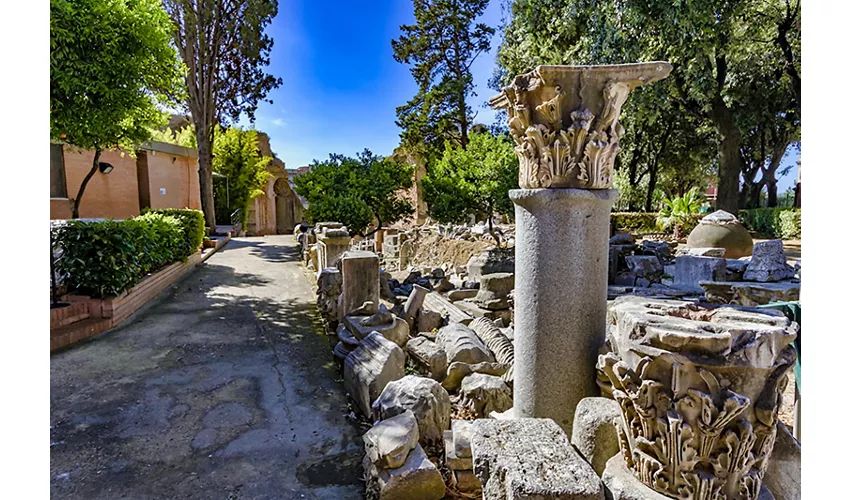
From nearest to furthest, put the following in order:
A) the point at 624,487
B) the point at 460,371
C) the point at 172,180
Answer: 1. the point at 624,487
2. the point at 460,371
3. the point at 172,180

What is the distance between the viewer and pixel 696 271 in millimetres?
6742

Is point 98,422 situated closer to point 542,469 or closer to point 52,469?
point 52,469

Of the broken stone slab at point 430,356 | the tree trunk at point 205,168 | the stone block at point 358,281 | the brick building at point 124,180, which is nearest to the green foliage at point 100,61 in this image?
the stone block at point 358,281

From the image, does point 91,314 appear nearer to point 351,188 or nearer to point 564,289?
point 564,289

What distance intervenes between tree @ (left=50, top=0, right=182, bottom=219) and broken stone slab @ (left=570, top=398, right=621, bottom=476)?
621 centimetres

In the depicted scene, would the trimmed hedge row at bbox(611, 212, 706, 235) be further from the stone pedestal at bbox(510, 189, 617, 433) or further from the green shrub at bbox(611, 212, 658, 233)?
the stone pedestal at bbox(510, 189, 617, 433)

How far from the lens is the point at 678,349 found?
169cm

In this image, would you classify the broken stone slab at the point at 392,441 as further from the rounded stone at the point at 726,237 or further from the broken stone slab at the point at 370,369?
the rounded stone at the point at 726,237

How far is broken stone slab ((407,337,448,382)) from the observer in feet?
14.4

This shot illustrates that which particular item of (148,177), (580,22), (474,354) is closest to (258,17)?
(148,177)

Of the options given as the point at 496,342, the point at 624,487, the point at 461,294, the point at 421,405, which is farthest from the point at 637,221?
the point at 624,487

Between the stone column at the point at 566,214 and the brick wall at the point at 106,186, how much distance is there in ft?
40.5

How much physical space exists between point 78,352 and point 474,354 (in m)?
4.32

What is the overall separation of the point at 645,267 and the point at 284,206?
81.7 feet
